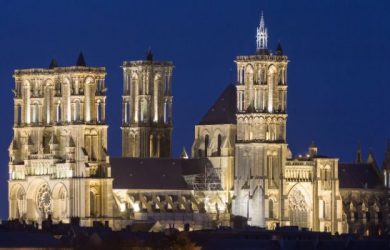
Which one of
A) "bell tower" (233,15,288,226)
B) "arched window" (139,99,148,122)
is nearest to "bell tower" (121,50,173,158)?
"arched window" (139,99,148,122)

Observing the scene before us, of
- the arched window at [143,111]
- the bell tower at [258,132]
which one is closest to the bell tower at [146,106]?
the arched window at [143,111]

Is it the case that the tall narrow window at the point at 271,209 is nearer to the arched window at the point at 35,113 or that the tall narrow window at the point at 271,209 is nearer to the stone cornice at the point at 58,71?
the stone cornice at the point at 58,71

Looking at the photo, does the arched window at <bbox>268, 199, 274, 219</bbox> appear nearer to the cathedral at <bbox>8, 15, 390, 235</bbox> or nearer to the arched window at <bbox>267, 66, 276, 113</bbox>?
the cathedral at <bbox>8, 15, 390, 235</bbox>

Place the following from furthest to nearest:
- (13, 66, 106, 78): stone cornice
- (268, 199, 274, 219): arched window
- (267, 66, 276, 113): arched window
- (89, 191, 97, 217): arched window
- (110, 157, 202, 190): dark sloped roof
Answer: (110, 157, 202, 190): dark sloped roof → (267, 66, 276, 113): arched window → (268, 199, 274, 219): arched window → (13, 66, 106, 78): stone cornice → (89, 191, 97, 217): arched window

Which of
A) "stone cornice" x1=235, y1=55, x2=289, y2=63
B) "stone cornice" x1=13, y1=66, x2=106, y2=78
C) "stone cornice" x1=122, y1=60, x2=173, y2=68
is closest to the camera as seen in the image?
"stone cornice" x1=13, y1=66, x2=106, y2=78

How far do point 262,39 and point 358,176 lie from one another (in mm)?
15310

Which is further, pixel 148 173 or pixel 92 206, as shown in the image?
pixel 148 173

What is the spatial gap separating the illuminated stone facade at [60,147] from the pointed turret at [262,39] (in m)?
11.2

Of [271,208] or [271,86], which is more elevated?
[271,86]

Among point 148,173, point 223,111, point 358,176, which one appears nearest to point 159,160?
point 148,173

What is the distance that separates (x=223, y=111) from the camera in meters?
174

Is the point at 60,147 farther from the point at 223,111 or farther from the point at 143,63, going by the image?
the point at 223,111

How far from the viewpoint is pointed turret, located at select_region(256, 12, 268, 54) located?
170 meters

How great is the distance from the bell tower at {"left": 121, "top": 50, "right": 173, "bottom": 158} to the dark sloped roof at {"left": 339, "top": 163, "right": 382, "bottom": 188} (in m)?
13.9
